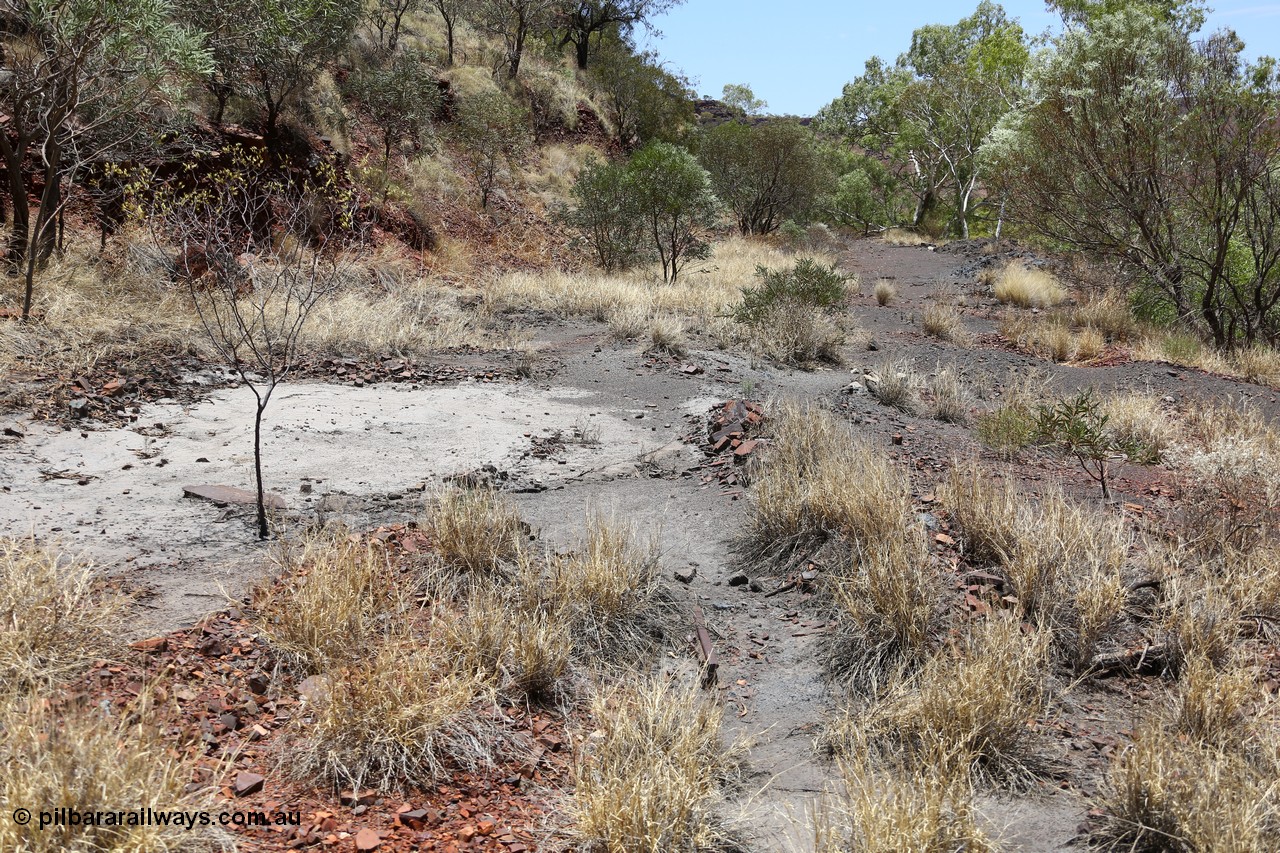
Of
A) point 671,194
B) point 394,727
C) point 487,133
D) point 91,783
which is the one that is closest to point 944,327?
point 671,194

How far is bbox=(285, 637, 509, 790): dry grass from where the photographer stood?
271cm

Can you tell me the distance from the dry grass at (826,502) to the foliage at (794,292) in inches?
226

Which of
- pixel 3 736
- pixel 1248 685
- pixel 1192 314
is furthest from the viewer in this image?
pixel 1192 314

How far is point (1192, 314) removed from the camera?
1138 centimetres

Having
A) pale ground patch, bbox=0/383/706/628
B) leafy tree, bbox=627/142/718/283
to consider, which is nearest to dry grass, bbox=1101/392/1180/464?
pale ground patch, bbox=0/383/706/628

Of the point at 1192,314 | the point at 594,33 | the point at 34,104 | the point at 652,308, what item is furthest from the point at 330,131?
the point at 594,33

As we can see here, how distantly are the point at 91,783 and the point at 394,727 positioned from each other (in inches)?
36.0

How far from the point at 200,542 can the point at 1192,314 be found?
41.5 ft

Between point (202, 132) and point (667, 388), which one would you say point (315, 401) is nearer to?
point (667, 388)

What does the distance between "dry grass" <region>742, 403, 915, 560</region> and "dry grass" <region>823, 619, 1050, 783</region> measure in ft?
3.27

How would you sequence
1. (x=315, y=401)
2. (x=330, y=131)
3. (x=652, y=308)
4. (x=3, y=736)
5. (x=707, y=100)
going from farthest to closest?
(x=707, y=100)
(x=330, y=131)
(x=652, y=308)
(x=315, y=401)
(x=3, y=736)

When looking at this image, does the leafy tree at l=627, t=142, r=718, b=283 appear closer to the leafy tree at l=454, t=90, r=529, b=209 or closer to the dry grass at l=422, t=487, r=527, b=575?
the leafy tree at l=454, t=90, r=529, b=209

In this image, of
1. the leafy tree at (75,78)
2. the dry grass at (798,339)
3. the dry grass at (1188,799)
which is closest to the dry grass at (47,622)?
the dry grass at (1188,799)

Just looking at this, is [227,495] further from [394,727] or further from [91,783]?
[91,783]
